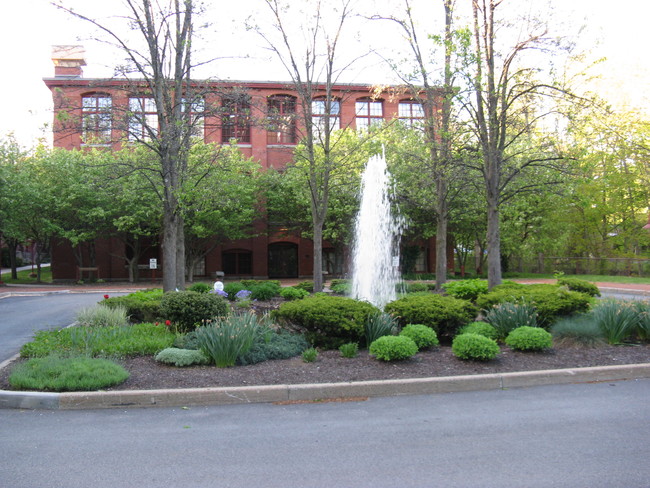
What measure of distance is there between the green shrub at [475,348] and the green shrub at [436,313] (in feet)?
3.80

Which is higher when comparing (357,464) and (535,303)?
(535,303)

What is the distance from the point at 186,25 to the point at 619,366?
1184cm

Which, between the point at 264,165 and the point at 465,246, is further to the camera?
the point at 465,246

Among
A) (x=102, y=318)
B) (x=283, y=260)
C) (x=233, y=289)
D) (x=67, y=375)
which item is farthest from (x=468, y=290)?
(x=283, y=260)

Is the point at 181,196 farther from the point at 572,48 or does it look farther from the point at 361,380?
the point at 572,48

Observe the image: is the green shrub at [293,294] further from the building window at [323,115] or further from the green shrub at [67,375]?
the green shrub at [67,375]

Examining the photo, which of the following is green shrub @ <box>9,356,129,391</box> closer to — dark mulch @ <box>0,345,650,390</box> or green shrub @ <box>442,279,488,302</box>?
dark mulch @ <box>0,345,650,390</box>

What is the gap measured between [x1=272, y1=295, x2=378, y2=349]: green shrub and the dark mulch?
0.34m

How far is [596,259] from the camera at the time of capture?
33.9 metres

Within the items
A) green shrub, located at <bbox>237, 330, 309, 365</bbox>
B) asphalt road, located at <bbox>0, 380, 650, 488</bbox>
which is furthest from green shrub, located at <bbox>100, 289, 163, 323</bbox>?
asphalt road, located at <bbox>0, 380, 650, 488</bbox>

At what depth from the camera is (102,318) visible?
10062 mm

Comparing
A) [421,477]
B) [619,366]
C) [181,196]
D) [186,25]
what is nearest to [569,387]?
[619,366]

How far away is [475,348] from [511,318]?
5.83 ft

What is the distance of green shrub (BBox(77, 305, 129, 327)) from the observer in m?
9.94
